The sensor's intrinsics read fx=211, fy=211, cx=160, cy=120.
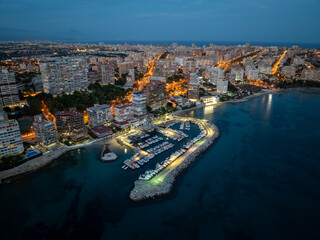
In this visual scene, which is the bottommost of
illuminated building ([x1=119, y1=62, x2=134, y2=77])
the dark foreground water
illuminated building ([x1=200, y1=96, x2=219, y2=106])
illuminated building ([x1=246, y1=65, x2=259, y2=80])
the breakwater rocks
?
the dark foreground water

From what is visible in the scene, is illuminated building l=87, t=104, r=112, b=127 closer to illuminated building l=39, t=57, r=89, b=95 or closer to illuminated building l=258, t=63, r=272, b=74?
illuminated building l=39, t=57, r=89, b=95

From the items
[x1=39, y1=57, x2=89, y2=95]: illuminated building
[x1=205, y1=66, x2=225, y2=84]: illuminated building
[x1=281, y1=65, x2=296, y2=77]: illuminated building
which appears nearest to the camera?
[x1=39, y1=57, x2=89, y2=95]: illuminated building

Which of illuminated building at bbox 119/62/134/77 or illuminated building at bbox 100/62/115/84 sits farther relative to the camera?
illuminated building at bbox 119/62/134/77

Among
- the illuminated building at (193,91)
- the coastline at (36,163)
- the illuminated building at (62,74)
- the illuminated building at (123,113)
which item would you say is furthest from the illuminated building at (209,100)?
the coastline at (36,163)

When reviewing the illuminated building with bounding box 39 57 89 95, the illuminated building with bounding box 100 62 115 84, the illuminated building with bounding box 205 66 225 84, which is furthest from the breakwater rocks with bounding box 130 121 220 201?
the illuminated building with bounding box 205 66 225 84

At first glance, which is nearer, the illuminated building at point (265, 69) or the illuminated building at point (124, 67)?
the illuminated building at point (124, 67)

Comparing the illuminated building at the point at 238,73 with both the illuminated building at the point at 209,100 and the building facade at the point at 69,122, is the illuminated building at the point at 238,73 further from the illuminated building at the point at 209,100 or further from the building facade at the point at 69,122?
the building facade at the point at 69,122

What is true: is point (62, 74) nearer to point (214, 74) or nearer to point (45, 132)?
point (45, 132)

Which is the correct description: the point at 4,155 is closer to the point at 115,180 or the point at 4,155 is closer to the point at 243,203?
the point at 115,180

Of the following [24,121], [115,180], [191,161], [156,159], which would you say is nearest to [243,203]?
[191,161]
